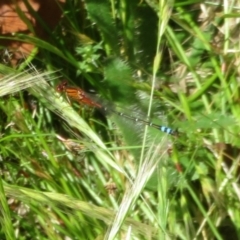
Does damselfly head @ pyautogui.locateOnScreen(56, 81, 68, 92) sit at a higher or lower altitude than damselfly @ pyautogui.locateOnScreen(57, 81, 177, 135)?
higher

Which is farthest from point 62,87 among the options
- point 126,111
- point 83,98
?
point 126,111

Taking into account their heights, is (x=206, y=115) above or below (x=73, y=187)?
above

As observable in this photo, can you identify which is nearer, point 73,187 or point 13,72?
point 13,72

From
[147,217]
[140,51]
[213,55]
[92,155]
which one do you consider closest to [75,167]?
[92,155]

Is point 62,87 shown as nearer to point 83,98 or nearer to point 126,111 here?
point 83,98

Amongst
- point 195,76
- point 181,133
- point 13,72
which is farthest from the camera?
point 195,76

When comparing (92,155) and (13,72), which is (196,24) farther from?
(13,72)

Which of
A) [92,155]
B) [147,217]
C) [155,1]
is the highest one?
[155,1]

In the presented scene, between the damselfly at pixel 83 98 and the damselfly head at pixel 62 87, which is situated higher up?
the damselfly head at pixel 62 87
